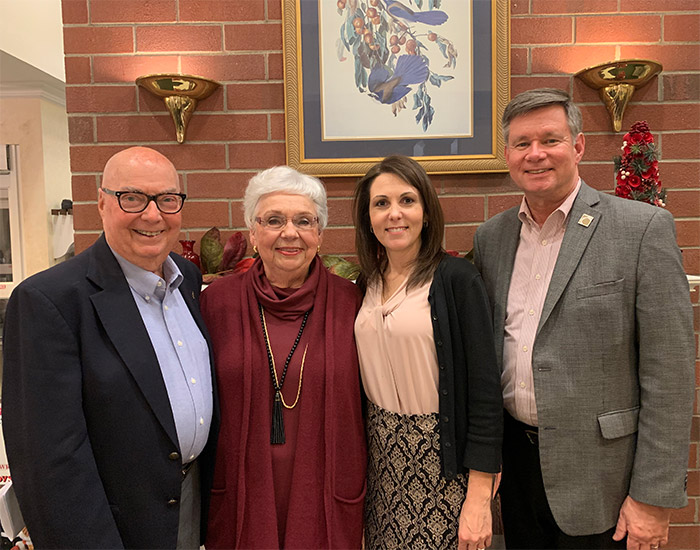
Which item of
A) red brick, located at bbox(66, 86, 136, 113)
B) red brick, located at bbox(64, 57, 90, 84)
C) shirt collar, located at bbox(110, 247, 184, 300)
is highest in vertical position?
red brick, located at bbox(64, 57, 90, 84)

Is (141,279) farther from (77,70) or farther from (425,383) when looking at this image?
(77,70)

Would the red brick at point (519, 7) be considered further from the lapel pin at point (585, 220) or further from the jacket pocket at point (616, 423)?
the jacket pocket at point (616, 423)

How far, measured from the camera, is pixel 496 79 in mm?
2107

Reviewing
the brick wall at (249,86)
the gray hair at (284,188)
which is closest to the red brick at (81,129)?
the brick wall at (249,86)

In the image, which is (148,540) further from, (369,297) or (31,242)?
(31,242)

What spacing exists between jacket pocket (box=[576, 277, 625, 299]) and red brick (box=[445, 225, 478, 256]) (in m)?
0.87

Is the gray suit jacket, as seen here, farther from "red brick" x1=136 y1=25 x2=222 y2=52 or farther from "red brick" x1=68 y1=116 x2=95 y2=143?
"red brick" x1=68 y1=116 x2=95 y2=143

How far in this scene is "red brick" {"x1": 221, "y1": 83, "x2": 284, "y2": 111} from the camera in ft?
7.01

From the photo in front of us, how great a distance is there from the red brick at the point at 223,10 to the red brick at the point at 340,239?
3.09ft

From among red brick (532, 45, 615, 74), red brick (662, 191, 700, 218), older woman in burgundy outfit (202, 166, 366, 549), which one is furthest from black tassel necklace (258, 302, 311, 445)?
red brick (662, 191, 700, 218)

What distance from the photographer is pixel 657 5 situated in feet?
6.96

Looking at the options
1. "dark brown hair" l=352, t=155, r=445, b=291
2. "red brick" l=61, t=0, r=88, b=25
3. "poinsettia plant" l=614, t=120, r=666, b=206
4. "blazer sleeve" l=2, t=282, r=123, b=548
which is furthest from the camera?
"red brick" l=61, t=0, r=88, b=25

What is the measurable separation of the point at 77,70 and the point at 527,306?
2028 mm

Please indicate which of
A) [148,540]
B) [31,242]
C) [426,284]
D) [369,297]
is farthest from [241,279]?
[31,242]
